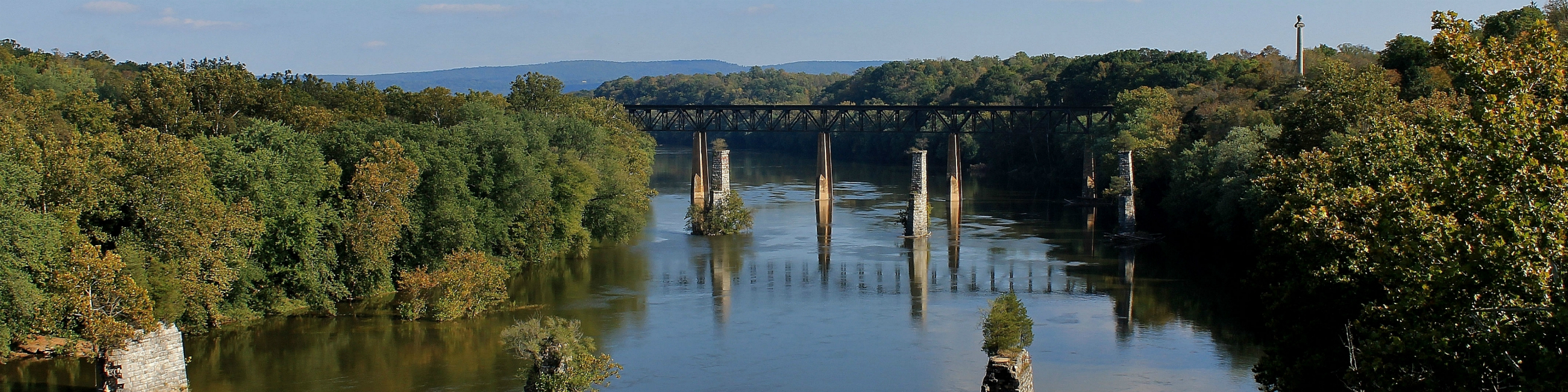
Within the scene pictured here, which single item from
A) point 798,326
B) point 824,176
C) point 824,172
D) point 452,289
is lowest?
point 798,326

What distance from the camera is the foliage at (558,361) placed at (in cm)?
2384

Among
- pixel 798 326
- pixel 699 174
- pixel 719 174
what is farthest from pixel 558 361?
pixel 699 174

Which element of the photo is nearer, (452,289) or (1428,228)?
(1428,228)

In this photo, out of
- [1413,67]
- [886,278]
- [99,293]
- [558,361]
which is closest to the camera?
[558,361]

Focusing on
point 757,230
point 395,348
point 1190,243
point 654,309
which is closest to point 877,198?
point 757,230

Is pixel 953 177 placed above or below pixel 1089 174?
above

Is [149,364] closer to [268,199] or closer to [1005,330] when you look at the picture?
[268,199]

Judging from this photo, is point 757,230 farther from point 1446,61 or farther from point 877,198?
point 1446,61

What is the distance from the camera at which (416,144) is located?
1583 inches

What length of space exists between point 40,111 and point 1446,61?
119 feet

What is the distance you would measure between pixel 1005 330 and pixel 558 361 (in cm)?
821

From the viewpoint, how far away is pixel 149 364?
26688mm

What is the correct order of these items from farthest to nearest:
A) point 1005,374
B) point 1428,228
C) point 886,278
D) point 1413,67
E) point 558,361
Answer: point 1413,67 → point 886,278 → point 558,361 → point 1005,374 → point 1428,228

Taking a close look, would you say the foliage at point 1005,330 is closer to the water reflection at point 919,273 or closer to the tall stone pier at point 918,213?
the water reflection at point 919,273
